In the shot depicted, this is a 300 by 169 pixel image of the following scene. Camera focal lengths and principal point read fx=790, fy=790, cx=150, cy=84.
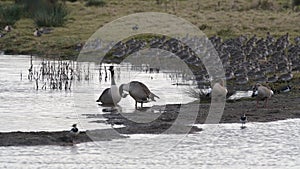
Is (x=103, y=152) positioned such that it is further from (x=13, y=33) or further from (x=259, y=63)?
(x=13, y=33)

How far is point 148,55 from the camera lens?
87.7ft

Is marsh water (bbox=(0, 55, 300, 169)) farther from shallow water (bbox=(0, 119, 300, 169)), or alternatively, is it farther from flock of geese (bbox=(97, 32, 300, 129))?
flock of geese (bbox=(97, 32, 300, 129))

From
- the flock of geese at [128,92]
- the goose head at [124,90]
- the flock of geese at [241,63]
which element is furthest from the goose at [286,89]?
→ the goose head at [124,90]

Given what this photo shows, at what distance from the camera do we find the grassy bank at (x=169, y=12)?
1182 inches

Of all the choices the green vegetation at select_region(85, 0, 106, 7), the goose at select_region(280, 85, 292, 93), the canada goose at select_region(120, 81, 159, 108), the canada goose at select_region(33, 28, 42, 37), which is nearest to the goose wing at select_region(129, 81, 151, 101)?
the canada goose at select_region(120, 81, 159, 108)

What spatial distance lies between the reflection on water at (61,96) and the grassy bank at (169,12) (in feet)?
15.1

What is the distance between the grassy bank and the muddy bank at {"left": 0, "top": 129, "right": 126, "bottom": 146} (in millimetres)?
14850

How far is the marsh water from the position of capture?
1094cm

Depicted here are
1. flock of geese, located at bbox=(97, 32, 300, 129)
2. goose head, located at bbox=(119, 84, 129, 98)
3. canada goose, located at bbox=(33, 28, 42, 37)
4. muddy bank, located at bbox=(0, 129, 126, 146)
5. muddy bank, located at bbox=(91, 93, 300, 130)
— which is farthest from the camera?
canada goose, located at bbox=(33, 28, 42, 37)

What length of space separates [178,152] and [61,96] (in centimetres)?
657

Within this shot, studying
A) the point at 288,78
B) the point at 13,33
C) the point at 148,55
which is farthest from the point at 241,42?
the point at 13,33

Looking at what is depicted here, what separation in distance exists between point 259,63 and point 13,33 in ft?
40.3

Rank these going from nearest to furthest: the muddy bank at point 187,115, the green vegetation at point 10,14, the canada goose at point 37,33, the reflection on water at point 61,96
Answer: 1. the muddy bank at point 187,115
2. the reflection on water at point 61,96
3. the canada goose at point 37,33
4. the green vegetation at point 10,14

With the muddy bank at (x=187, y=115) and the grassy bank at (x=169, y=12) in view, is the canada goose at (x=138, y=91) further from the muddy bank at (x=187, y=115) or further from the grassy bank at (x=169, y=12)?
the grassy bank at (x=169, y=12)
